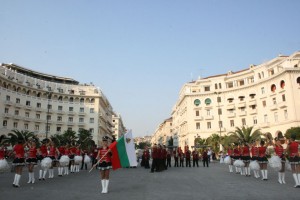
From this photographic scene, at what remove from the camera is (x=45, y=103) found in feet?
227

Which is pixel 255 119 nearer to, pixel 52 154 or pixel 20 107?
pixel 52 154

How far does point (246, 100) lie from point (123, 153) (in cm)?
5736

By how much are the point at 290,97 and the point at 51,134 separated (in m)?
59.8

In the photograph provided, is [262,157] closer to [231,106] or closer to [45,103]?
[231,106]

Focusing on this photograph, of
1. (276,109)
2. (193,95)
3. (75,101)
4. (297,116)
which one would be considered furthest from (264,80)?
(75,101)

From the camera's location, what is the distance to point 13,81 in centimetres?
5978

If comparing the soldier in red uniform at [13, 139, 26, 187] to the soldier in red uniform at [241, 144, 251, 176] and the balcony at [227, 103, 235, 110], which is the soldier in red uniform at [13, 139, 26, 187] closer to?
the soldier in red uniform at [241, 144, 251, 176]

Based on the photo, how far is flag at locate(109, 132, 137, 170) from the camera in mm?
11023

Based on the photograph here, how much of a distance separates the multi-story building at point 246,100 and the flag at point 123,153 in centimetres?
4577

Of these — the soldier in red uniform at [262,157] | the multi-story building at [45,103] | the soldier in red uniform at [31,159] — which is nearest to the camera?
the soldier in red uniform at [31,159]

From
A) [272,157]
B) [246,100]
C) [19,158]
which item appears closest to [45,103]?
[246,100]

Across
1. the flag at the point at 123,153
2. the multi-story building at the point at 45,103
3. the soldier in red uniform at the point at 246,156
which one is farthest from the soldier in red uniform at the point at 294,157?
the multi-story building at the point at 45,103

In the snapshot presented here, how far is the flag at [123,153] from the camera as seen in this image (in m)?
11.0

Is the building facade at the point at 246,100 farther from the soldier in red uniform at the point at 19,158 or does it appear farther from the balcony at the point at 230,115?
the soldier in red uniform at the point at 19,158
